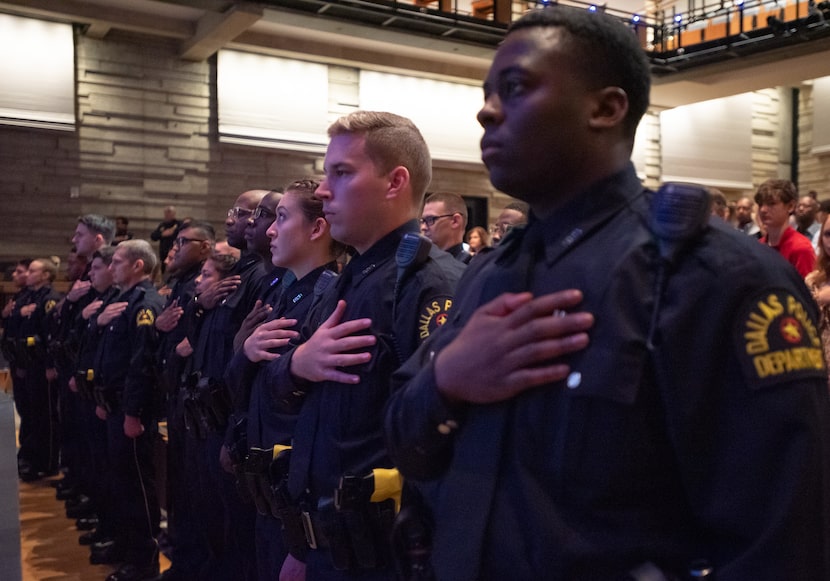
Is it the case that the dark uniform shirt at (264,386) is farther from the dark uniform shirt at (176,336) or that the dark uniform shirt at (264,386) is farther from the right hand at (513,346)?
the dark uniform shirt at (176,336)

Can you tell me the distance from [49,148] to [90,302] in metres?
4.39

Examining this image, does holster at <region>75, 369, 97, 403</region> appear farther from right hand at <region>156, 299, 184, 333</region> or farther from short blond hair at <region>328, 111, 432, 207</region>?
short blond hair at <region>328, 111, 432, 207</region>

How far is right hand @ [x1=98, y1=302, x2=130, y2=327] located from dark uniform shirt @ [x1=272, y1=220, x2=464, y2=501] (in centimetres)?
307

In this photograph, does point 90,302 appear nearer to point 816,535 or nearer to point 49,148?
point 49,148

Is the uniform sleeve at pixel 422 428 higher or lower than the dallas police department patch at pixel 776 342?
lower

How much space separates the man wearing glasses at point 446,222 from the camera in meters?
4.39

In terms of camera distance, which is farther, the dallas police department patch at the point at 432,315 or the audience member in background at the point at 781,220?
the audience member in background at the point at 781,220

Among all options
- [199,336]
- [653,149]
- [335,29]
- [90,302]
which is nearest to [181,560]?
[199,336]

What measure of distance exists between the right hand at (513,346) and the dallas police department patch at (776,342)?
0.17m

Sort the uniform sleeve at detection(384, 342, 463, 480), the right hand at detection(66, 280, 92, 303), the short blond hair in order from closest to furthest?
1. the uniform sleeve at detection(384, 342, 463, 480)
2. the short blond hair
3. the right hand at detection(66, 280, 92, 303)

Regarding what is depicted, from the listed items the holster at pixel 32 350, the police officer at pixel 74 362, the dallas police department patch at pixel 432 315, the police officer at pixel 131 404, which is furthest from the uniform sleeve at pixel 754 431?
the holster at pixel 32 350

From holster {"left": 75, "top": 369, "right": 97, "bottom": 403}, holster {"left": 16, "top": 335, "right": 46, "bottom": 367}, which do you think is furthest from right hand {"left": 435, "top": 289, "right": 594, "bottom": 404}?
holster {"left": 16, "top": 335, "right": 46, "bottom": 367}

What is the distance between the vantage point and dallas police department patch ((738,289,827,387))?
0.84 m

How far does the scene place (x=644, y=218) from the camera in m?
1.00
